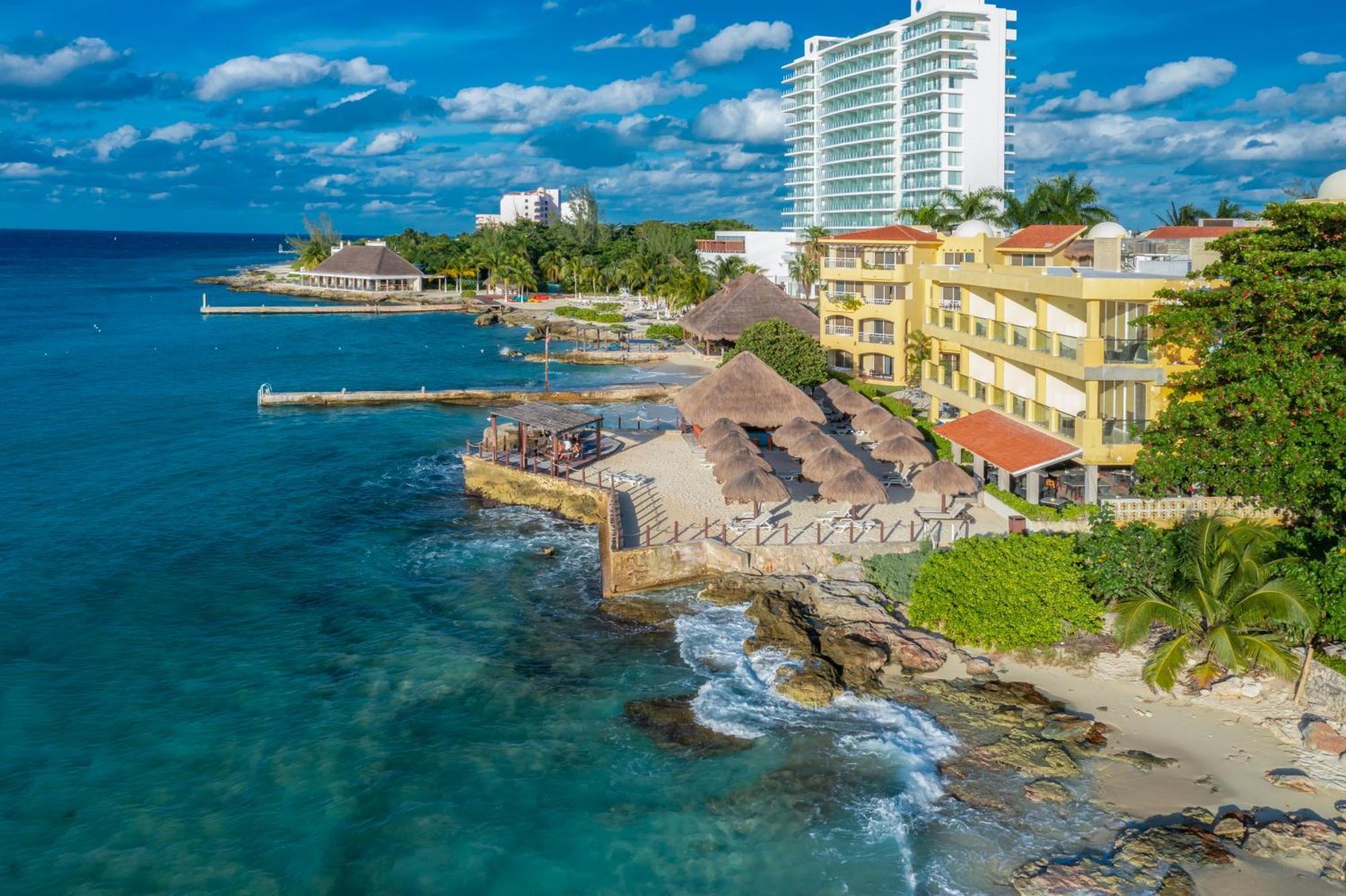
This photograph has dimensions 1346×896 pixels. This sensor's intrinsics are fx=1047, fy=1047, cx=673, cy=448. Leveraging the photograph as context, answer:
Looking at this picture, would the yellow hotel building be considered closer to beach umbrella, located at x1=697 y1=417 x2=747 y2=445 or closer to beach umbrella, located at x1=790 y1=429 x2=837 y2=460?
beach umbrella, located at x1=790 y1=429 x2=837 y2=460

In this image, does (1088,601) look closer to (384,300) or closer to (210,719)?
(210,719)

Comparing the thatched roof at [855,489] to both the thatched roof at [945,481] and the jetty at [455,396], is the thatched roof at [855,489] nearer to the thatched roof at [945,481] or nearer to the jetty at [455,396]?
the thatched roof at [945,481]

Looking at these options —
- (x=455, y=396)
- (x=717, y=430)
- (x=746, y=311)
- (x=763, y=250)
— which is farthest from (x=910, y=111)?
(x=717, y=430)

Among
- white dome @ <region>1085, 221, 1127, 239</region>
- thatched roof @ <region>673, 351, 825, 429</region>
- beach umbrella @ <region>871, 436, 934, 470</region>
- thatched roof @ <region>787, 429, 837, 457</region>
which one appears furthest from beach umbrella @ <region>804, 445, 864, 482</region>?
white dome @ <region>1085, 221, 1127, 239</region>

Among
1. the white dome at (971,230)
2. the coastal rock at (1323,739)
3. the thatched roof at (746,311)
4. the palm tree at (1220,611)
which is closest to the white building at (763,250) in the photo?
the thatched roof at (746,311)

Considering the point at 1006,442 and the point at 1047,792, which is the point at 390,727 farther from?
the point at 1006,442

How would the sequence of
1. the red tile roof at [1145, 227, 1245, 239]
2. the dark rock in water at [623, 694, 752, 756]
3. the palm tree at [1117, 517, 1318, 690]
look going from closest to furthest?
the dark rock in water at [623, 694, 752, 756] < the palm tree at [1117, 517, 1318, 690] < the red tile roof at [1145, 227, 1245, 239]
